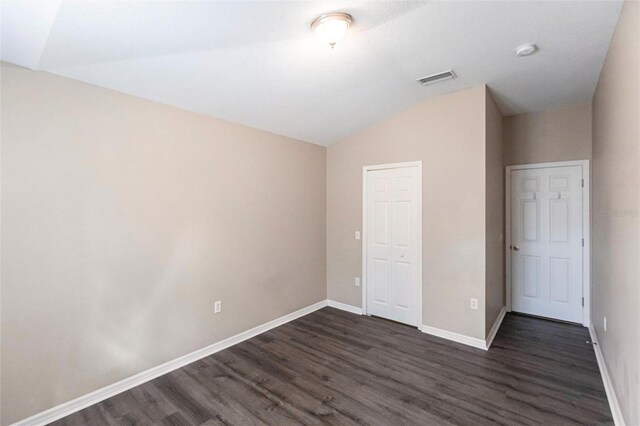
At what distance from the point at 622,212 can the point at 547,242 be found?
90.1 inches

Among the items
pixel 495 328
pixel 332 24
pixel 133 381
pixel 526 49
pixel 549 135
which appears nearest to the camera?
pixel 332 24

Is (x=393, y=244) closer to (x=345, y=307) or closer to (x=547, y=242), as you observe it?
(x=345, y=307)

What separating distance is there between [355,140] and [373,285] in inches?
80.5

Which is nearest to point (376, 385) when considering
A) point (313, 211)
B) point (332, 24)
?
point (313, 211)

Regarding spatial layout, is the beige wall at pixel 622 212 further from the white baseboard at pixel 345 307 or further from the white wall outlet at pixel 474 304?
the white baseboard at pixel 345 307

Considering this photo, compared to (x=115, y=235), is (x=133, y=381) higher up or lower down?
lower down

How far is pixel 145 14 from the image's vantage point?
1.69 metres

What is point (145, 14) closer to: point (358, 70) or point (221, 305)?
point (358, 70)

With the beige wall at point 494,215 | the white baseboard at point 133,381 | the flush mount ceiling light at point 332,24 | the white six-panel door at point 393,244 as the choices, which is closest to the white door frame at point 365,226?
the white six-panel door at point 393,244

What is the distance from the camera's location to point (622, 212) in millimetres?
1952

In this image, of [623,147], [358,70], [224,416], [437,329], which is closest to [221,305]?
[224,416]

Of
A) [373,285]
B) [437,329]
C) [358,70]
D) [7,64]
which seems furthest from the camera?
[373,285]

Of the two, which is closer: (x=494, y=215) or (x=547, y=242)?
(x=494, y=215)

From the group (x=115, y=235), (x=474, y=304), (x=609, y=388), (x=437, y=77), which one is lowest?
(x=609, y=388)
